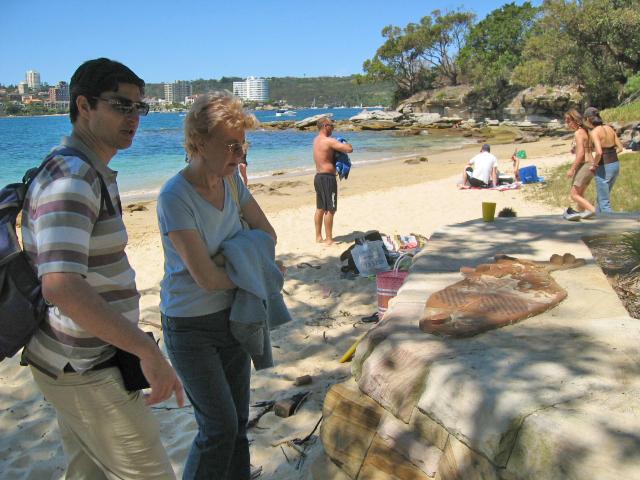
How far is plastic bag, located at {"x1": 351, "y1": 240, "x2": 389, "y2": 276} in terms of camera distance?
6172 millimetres

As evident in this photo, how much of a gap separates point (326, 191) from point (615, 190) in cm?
538

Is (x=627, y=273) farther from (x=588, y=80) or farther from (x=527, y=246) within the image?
(x=588, y=80)

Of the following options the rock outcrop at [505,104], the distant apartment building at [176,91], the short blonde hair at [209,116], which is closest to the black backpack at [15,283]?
the short blonde hair at [209,116]

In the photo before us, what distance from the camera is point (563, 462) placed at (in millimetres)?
1794

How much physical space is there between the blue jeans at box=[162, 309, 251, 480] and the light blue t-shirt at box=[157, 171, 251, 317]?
0.15ft

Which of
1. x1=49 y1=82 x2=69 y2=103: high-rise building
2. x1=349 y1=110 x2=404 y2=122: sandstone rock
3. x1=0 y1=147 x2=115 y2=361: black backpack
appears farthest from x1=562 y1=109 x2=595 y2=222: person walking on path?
x1=349 y1=110 x2=404 y2=122: sandstone rock

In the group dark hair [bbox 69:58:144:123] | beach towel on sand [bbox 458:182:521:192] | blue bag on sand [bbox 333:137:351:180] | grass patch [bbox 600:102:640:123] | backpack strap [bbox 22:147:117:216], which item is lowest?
beach towel on sand [bbox 458:182:521:192]

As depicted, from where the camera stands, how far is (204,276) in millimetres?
2217

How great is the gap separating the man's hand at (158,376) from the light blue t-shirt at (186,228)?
51cm

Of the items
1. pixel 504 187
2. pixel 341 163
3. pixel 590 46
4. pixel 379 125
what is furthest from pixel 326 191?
pixel 379 125

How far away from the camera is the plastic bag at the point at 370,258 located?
20.2 feet

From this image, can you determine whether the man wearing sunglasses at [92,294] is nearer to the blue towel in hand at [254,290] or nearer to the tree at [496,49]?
the blue towel in hand at [254,290]

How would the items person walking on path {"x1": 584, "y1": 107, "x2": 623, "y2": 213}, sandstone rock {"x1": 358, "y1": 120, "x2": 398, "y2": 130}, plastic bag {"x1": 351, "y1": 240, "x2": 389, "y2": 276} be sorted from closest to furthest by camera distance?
1. plastic bag {"x1": 351, "y1": 240, "x2": 389, "y2": 276}
2. person walking on path {"x1": 584, "y1": 107, "x2": 623, "y2": 213}
3. sandstone rock {"x1": 358, "y1": 120, "x2": 398, "y2": 130}

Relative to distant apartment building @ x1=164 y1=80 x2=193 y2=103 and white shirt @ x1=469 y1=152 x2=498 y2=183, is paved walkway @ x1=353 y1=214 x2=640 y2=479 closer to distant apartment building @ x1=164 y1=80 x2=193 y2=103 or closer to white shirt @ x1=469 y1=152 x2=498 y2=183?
white shirt @ x1=469 y1=152 x2=498 y2=183
